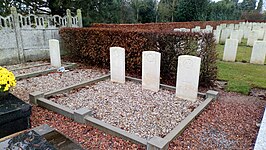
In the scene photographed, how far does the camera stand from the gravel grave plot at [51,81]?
18.3 feet

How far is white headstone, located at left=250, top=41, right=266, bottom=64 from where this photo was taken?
8.70 metres

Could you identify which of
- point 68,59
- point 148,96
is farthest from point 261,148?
point 68,59

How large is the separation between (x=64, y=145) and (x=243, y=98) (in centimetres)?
458

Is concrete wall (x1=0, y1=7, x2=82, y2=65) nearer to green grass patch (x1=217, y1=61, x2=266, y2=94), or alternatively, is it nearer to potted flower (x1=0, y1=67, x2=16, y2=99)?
potted flower (x1=0, y1=67, x2=16, y2=99)

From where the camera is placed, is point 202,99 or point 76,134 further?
point 202,99

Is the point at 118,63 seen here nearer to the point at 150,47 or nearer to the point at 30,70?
the point at 150,47

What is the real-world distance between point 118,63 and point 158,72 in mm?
1442

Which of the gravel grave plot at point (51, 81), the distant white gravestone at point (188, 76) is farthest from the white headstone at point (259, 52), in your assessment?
the gravel grave plot at point (51, 81)

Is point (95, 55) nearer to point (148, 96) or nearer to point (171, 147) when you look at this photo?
point (148, 96)

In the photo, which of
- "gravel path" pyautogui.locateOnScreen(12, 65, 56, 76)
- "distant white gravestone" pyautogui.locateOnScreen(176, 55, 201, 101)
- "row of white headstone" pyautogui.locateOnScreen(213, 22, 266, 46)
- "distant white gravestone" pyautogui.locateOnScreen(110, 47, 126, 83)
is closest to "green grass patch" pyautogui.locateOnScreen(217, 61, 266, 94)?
"distant white gravestone" pyautogui.locateOnScreen(176, 55, 201, 101)

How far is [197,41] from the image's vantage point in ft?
18.5

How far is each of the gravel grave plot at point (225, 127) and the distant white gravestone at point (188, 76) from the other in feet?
1.88

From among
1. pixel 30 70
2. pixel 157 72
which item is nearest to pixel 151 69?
pixel 157 72

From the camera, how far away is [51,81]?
6426 mm
